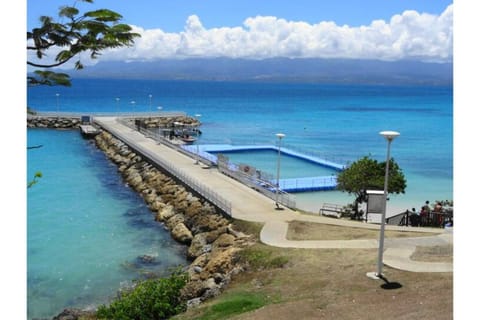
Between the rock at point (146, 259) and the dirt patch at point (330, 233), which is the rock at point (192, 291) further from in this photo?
the rock at point (146, 259)

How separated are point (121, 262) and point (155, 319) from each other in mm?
7897

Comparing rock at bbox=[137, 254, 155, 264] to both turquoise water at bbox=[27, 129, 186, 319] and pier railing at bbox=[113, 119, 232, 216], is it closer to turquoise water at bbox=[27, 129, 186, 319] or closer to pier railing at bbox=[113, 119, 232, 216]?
turquoise water at bbox=[27, 129, 186, 319]

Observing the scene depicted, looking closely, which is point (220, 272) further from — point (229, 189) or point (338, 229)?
point (229, 189)

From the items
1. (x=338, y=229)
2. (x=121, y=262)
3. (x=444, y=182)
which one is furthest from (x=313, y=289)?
(x=444, y=182)

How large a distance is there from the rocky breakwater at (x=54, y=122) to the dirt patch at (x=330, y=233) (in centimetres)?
6204

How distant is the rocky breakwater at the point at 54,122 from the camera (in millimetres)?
77812

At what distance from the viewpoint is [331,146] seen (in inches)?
2660

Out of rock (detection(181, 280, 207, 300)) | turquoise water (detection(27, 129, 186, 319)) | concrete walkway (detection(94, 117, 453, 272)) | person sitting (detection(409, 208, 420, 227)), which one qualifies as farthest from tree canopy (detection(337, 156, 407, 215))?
rock (detection(181, 280, 207, 300))

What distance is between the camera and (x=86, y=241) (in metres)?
26.3

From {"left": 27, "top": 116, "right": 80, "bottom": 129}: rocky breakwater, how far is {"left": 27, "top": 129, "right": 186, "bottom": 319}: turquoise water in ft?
Answer: 112

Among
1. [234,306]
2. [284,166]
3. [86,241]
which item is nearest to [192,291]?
[234,306]

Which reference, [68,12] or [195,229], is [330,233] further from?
[68,12]

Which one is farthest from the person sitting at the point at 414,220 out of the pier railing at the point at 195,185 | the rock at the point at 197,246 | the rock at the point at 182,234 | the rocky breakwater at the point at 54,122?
the rocky breakwater at the point at 54,122
